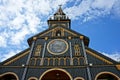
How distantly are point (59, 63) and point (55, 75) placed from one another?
1.40 metres

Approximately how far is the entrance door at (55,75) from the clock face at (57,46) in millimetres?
2589

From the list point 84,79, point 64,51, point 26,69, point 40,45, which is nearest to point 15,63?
point 26,69

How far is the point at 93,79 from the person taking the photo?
2133 centimetres

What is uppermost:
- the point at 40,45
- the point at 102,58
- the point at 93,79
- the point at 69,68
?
the point at 40,45

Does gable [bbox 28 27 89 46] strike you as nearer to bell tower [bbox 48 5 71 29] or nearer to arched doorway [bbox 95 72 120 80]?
bell tower [bbox 48 5 71 29]

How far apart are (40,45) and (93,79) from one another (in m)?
8.20

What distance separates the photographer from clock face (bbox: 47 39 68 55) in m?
25.0

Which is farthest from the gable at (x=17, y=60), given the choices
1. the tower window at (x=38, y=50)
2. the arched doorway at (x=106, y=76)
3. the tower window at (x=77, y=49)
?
the arched doorway at (x=106, y=76)

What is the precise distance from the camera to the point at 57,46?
25.7 meters

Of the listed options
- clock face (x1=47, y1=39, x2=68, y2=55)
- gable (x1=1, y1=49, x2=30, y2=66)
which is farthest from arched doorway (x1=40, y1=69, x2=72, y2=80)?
gable (x1=1, y1=49, x2=30, y2=66)

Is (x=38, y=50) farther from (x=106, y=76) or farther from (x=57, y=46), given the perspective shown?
(x=106, y=76)

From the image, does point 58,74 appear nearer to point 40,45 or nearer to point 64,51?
point 64,51

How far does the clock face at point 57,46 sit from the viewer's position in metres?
25.0

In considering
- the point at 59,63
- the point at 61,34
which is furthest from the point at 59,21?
the point at 59,63
